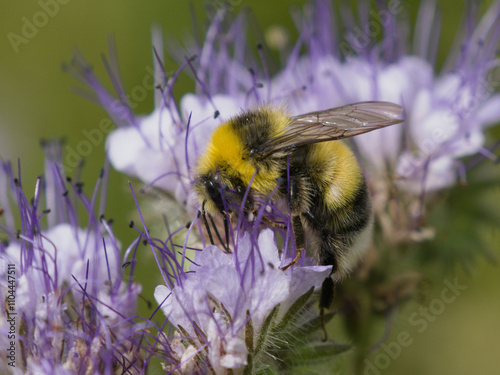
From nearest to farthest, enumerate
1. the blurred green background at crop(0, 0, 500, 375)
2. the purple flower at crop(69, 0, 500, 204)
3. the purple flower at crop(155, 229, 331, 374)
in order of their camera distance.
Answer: the purple flower at crop(155, 229, 331, 374) < the purple flower at crop(69, 0, 500, 204) < the blurred green background at crop(0, 0, 500, 375)

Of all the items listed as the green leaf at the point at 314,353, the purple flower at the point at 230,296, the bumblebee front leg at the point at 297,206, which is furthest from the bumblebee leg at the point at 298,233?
the green leaf at the point at 314,353

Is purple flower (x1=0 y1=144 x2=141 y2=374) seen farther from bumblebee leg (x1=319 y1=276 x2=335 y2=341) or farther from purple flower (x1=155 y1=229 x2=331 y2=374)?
bumblebee leg (x1=319 y1=276 x2=335 y2=341)

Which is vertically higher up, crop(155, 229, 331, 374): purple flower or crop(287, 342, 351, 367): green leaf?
crop(155, 229, 331, 374): purple flower

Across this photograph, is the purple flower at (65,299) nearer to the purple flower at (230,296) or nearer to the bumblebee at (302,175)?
the purple flower at (230,296)

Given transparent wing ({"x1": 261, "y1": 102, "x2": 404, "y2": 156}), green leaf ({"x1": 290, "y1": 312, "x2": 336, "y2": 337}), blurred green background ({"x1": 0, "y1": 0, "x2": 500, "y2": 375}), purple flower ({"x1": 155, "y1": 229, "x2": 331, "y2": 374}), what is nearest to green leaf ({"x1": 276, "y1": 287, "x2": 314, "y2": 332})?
purple flower ({"x1": 155, "y1": 229, "x2": 331, "y2": 374})

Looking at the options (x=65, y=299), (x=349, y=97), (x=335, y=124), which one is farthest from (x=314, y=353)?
(x=349, y=97)

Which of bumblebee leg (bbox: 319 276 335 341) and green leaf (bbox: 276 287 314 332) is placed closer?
green leaf (bbox: 276 287 314 332)
